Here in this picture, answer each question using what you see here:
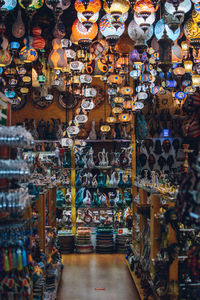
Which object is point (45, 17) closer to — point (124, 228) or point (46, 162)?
point (46, 162)

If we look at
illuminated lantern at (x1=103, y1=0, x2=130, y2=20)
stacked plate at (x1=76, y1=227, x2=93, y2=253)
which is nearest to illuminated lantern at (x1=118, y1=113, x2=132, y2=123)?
stacked plate at (x1=76, y1=227, x2=93, y2=253)

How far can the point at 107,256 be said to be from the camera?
7566 mm

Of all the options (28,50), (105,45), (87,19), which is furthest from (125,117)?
(87,19)

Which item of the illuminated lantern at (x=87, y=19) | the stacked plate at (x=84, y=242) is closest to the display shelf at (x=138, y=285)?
the stacked plate at (x=84, y=242)

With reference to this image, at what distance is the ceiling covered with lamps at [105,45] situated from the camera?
3.91m

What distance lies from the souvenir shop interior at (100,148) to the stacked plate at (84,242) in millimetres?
18

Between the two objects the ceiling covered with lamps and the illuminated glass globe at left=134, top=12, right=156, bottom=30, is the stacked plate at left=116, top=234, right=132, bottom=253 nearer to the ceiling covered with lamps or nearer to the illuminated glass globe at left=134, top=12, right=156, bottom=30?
the ceiling covered with lamps

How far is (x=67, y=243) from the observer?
7.82 m

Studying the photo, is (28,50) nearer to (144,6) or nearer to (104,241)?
(144,6)

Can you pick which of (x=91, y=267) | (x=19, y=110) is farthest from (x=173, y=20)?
(x=19, y=110)

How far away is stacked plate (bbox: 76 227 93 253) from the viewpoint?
25.6ft

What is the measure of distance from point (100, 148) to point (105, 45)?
3.17 meters

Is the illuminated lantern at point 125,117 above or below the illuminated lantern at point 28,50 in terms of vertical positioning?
below

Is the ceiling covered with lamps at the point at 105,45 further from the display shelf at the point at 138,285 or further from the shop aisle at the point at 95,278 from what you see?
the display shelf at the point at 138,285
